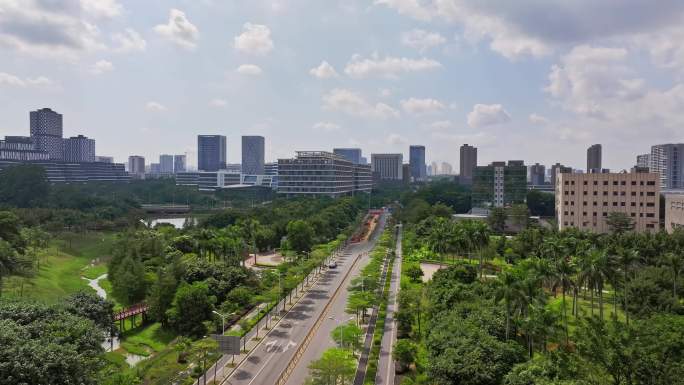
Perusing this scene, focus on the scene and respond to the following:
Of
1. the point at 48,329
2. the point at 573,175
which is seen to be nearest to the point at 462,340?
the point at 48,329

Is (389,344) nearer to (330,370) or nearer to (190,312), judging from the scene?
(330,370)

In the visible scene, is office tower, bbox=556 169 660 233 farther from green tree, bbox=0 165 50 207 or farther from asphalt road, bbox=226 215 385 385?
green tree, bbox=0 165 50 207

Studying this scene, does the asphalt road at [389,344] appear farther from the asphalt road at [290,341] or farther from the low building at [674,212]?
the low building at [674,212]

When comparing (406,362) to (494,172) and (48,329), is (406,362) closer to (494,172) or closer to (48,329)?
(48,329)

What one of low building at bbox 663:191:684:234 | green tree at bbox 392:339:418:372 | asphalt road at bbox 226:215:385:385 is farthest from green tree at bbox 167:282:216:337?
low building at bbox 663:191:684:234

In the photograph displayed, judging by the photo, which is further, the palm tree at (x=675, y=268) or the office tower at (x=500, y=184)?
the office tower at (x=500, y=184)

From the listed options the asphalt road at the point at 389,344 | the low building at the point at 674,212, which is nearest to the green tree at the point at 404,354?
the asphalt road at the point at 389,344
